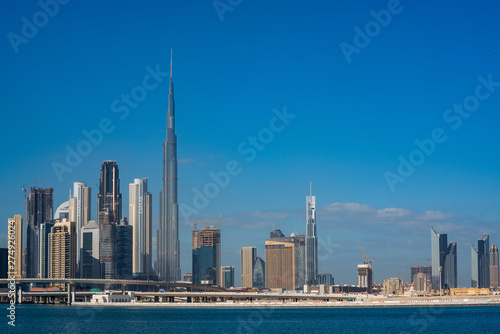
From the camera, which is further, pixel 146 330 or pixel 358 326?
pixel 358 326

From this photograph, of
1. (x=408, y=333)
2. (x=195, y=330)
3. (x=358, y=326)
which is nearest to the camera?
(x=408, y=333)

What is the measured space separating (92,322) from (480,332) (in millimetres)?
68486

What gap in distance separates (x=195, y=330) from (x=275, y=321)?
83.5ft

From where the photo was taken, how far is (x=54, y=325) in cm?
12550

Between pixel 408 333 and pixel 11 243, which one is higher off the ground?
pixel 11 243

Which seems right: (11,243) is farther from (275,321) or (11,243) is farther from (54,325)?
(275,321)

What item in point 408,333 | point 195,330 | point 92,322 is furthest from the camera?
point 92,322

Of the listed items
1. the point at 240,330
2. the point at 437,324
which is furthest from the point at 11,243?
the point at 437,324

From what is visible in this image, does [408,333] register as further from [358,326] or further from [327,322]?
[327,322]

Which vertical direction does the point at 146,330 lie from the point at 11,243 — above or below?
below

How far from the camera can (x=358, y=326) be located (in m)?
125

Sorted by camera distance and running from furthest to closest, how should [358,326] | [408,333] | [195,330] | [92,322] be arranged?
1. [92,322]
2. [358,326]
3. [195,330]
4. [408,333]

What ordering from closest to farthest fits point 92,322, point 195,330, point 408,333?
point 408,333 < point 195,330 < point 92,322

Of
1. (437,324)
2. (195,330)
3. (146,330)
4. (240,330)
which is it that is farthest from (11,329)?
(437,324)
